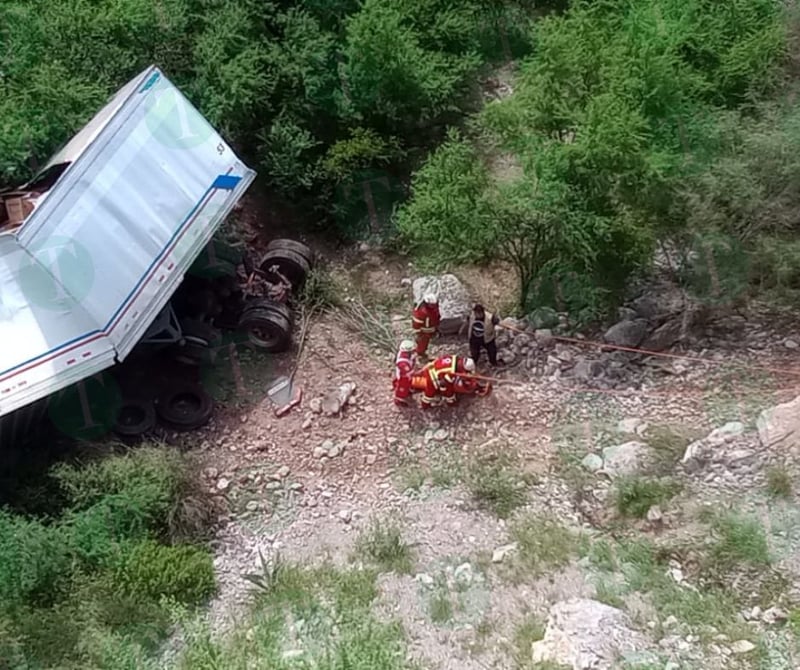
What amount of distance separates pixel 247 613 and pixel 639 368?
471cm

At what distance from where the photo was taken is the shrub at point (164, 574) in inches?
310

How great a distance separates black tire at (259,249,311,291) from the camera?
36.7 ft

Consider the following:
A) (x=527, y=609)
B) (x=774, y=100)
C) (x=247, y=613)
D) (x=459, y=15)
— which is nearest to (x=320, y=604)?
(x=247, y=613)

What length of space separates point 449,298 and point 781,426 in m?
3.92

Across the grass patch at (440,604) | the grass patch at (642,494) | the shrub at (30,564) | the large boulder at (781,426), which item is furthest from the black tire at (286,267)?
the large boulder at (781,426)

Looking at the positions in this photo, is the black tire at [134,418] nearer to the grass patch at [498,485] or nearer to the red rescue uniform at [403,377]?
the red rescue uniform at [403,377]

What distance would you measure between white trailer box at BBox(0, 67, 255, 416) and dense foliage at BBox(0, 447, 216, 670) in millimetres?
1085

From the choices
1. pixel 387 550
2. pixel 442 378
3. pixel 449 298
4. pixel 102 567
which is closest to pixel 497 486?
pixel 387 550

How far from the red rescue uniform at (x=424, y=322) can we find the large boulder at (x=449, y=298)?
0.25 m

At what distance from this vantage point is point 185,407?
33.2 ft

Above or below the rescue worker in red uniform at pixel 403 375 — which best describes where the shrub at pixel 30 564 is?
above

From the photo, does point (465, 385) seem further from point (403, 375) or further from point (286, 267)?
point (286, 267)

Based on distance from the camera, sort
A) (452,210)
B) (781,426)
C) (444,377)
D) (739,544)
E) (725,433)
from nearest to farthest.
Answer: (739,544), (781,426), (725,433), (444,377), (452,210)

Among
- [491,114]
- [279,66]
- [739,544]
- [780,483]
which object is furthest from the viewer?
[279,66]
